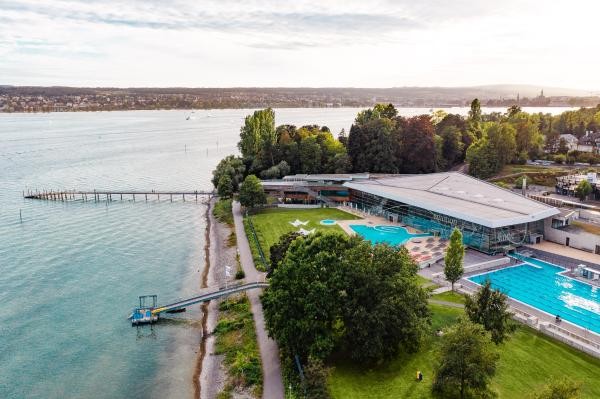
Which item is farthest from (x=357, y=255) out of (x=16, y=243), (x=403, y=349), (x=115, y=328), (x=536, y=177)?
(x=536, y=177)

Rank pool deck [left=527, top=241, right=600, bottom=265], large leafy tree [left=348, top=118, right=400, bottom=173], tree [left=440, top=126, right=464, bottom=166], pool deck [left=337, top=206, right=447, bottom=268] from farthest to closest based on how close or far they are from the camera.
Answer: tree [left=440, top=126, right=464, bottom=166]
large leafy tree [left=348, top=118, right=400, bottom=173]
pool deck [left=337, top=206, right=447, bottom=268]
pool deck [left=527, top=241, right=600, bottom=265]

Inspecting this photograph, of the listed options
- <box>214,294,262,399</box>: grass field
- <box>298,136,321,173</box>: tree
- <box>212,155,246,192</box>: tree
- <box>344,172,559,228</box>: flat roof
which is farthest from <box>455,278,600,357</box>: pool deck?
<box>212,155,246,192</box>: tree

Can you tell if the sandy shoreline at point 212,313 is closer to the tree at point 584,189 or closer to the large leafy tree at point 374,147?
the large leafy tree at point 374,147

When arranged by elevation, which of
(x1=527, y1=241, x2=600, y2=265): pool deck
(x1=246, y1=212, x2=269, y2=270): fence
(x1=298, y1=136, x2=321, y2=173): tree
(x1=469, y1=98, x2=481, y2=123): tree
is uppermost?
(x1=469, y1=98, x2=481, y2=123): tree

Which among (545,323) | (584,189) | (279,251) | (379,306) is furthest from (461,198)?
(379,306)

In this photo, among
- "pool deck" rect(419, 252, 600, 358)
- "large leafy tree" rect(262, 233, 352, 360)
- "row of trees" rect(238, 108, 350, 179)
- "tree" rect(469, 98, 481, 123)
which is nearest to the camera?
"large leafy tree" rect(262, 233, 352, 360)

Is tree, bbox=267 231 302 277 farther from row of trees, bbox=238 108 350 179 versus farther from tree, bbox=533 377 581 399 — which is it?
row of trees, bbox=238 108 350 179

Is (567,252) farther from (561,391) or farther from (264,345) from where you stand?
(264,345)

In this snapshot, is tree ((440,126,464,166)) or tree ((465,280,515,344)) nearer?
tree ((465,280,515,344))
